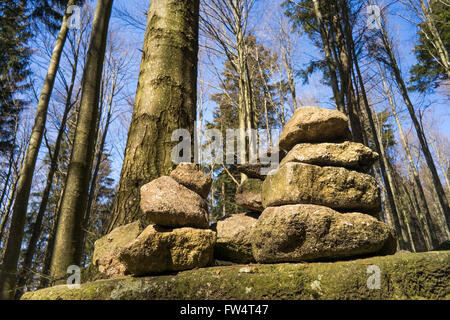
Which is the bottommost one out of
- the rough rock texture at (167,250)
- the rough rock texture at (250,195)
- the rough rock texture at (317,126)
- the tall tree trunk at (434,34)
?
the rough rock texture at (167,250)

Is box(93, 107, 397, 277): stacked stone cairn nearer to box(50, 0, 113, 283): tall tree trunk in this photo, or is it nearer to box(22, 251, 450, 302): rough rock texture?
box(22, 251, 450, 302): rough rock texture

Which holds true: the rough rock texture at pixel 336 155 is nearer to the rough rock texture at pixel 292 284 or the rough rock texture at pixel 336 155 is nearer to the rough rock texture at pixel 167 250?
the rough rock texture at pixel 292 284

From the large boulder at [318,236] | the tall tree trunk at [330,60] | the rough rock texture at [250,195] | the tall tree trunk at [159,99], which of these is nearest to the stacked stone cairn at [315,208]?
the large boulder at [318,236]

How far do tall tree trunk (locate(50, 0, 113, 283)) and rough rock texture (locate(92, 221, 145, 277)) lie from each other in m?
1.22

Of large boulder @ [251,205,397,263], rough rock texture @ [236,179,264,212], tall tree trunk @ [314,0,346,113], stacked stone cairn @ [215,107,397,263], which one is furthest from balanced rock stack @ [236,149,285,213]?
tall tree trunk @ [314,0,346,113]

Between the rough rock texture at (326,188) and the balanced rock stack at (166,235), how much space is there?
54 centimetres

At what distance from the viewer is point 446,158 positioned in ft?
69.1

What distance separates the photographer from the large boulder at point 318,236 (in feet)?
4.75

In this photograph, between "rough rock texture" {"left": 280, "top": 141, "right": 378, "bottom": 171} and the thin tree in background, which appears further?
the thin tree in background

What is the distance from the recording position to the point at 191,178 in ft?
5.90

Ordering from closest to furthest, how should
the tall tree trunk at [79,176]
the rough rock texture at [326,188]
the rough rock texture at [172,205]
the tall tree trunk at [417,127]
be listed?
the rough rock texture at [172,205], the rough rock texture at [326,188], the tall tree trunk at [79,176], the tall tree trunk at [417,127]

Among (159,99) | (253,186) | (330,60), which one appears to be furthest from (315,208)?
(330,60)

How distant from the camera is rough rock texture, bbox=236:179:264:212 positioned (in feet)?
6.78
